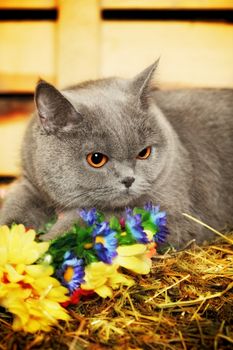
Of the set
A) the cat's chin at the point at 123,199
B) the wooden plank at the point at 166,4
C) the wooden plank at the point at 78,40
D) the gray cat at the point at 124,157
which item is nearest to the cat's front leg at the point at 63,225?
the gray cat at the point at 124,157

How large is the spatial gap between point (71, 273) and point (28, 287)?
0.44 ft

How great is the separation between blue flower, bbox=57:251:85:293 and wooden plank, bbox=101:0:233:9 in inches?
67.3

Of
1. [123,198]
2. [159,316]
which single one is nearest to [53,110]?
[123,198]

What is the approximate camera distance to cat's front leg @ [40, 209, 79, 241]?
157 cm

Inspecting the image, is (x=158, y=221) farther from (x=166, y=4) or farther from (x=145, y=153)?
(x=166, y=4)

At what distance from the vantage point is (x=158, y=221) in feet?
5.00

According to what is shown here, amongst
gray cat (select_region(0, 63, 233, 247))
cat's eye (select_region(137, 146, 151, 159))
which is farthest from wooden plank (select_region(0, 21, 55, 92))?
cat's eye (select_region(137, 146, 151, 159))

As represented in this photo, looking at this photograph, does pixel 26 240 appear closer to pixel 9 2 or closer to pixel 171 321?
pixel 171 321

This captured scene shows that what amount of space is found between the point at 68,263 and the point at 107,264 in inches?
4.7

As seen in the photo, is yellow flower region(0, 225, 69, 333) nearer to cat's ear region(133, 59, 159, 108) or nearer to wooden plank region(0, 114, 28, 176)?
cat's ear region(133, 59, 159, 108)

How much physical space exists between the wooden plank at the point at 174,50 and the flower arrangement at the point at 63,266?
1375 mm

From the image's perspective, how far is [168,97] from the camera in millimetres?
2156

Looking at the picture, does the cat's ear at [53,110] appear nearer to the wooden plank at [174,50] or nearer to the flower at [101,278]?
the flower at [101,278]

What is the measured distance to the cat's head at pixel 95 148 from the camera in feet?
4.99
